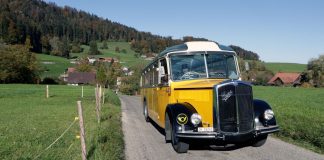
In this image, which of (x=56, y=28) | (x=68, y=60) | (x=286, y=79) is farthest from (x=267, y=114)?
(x=56, y=28)

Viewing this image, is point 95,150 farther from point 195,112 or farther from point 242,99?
point 242,99

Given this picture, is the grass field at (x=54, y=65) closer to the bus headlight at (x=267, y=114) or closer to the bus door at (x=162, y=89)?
the bus door at (x=162, y=89)

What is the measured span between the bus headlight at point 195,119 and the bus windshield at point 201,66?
6.06ft

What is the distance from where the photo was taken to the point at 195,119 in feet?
30.8

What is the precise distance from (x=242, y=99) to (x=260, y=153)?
1.39 meters

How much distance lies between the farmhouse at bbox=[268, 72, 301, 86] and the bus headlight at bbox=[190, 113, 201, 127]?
320ft

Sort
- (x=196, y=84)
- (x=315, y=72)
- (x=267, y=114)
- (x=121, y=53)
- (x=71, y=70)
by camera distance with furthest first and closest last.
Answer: (x=121, y=53) < (x=71, y=70) < (x=315, y=72) < (x=196, y=84) < (x=267, y=114)

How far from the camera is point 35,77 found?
8794cm

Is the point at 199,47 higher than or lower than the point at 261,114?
higher

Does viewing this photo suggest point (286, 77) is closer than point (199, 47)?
No

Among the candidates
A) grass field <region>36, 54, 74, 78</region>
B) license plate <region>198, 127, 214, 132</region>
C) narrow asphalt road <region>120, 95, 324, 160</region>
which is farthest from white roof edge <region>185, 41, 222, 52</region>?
grass field <region>36, 54, 74, 78</region>

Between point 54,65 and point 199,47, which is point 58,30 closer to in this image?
point 54,65

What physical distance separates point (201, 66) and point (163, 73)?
1289 mm

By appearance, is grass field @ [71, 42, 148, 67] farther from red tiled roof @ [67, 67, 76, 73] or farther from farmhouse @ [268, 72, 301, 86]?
farmhouse @ [268, 72, 301, 86]
